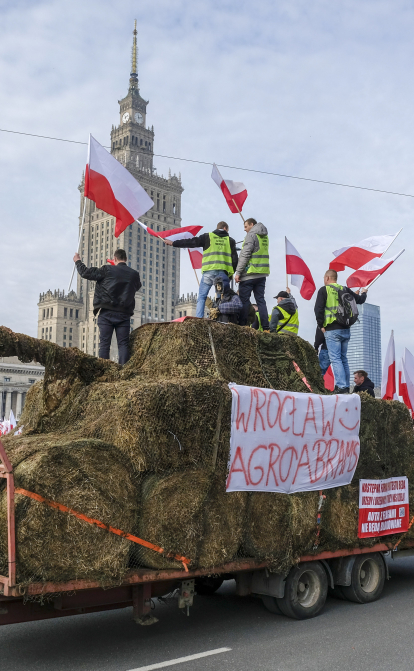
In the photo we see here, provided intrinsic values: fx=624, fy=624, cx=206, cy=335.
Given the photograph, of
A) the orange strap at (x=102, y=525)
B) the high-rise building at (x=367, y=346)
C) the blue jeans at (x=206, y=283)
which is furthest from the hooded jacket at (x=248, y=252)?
the high-rise building at (x=367, y=346)

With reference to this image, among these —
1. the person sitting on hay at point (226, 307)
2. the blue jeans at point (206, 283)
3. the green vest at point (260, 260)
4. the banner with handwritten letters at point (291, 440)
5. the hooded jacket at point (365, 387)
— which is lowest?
the banner with handwritten letters at point (291, 440)

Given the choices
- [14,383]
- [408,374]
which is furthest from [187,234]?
[14,383]

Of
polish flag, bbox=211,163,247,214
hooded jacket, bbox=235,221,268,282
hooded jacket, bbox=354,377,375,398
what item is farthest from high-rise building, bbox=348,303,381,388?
hooded jacket, bbox=235,221,268,282

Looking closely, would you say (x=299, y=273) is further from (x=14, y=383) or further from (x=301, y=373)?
(x=14, y=383)

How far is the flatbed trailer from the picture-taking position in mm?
5617

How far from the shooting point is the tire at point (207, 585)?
8.58m

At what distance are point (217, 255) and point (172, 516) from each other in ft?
17.4

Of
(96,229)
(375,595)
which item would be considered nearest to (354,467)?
(375,595)

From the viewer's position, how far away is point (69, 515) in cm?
581

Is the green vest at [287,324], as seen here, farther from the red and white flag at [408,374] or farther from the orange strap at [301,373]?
the red and white flag at [408,374]

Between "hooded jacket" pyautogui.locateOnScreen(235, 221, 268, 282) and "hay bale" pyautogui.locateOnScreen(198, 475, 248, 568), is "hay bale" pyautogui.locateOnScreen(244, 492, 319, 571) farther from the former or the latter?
"hooded jacket" pyautogui.locateOnScreen(235, 221, 268, 282)

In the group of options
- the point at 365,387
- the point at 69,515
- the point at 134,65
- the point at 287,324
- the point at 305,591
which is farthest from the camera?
the point at 134,65

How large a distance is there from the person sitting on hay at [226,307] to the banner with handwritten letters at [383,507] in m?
3.08

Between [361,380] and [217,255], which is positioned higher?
[217,255]
